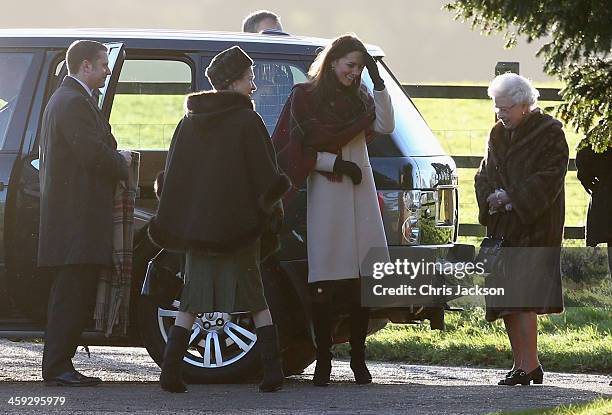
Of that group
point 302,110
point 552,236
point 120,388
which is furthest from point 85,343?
point 552,236

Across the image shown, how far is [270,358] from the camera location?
827 cm

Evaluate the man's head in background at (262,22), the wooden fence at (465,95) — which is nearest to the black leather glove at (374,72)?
the man's head in background at (262,22)

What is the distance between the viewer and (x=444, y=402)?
800cm

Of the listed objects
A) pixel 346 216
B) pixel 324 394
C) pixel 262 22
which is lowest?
pixel 324 394

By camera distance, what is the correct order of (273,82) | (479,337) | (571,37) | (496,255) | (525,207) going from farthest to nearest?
1. (479,337)
2. (496,255)
3. (525,207)
4. (273,82)
5. (571,37)

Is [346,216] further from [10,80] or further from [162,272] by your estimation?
[10,80]

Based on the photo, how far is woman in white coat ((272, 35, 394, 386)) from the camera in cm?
861

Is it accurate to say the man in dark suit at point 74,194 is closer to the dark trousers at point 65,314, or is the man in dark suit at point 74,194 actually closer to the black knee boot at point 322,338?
the dark trousers at point 65,314

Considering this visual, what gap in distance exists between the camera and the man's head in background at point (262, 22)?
1091 cm

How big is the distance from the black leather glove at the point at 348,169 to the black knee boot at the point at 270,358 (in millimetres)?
964

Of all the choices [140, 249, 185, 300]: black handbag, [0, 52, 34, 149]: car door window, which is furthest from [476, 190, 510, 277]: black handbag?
[0, 52, 34, 149]: car door window

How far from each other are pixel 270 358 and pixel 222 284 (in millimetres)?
465

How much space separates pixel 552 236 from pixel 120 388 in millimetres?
2652

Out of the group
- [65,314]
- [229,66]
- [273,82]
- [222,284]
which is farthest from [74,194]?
[273,82]
